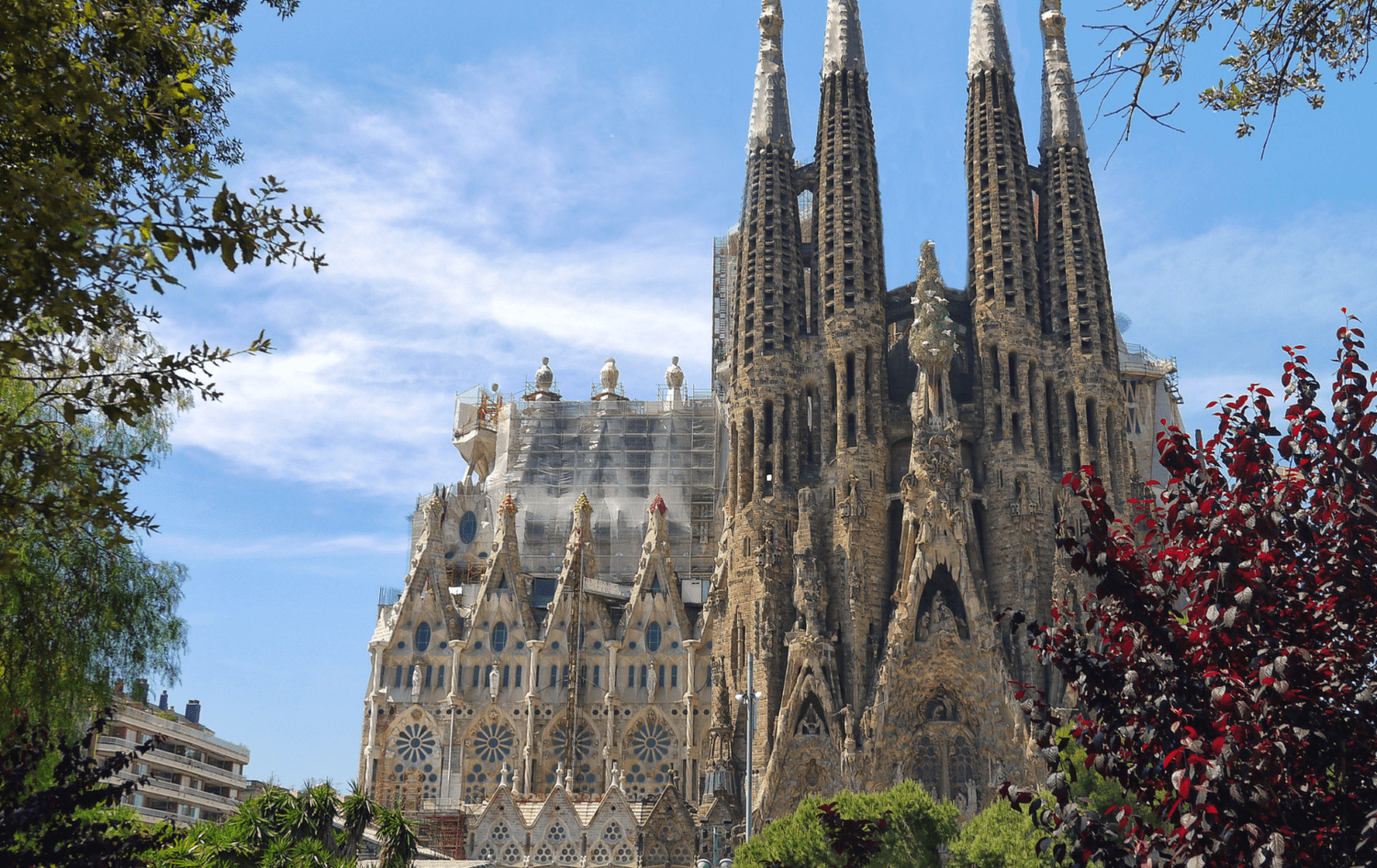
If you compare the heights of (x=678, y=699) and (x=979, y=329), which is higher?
(x=979, y=329)

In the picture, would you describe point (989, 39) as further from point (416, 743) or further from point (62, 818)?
point (62, 818)

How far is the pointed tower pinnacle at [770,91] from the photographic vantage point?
5756cm

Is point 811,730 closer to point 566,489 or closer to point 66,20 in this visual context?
point 566,489

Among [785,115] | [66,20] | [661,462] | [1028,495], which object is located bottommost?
[66,20]

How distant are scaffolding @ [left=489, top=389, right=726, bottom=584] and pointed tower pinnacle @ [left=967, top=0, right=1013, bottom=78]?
20.1 metres

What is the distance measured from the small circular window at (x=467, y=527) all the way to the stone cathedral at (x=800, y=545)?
336 millimetres

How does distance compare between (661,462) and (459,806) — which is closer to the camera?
(459,806)

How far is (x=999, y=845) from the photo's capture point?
3067cm

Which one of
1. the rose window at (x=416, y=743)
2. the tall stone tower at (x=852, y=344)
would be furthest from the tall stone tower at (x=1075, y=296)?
the rose window at (x=416, y=743)

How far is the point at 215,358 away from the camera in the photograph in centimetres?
959

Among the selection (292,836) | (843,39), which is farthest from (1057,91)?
(292,836)

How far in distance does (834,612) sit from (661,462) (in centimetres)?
1537

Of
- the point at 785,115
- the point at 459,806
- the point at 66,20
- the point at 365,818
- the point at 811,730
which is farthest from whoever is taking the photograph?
the point at 785,115

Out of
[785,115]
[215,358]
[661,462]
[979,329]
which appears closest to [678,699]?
[661,462]
